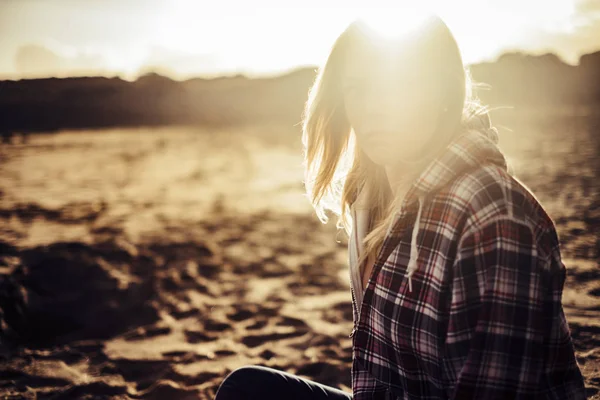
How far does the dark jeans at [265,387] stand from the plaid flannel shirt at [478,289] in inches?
14.3

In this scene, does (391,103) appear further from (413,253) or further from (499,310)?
(499,310)

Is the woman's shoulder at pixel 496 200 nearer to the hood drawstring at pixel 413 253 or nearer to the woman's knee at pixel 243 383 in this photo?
the hood drawstring at pixel 413 253

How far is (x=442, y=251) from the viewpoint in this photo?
100cm

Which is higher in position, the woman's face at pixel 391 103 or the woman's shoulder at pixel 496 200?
the woman's face at pixel 391 103

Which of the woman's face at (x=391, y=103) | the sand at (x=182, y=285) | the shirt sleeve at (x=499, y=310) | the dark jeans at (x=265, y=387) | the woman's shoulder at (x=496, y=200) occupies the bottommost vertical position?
the sand at (x=182, y=285)

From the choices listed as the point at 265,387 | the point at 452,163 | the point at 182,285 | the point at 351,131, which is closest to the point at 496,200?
the point at 452,163

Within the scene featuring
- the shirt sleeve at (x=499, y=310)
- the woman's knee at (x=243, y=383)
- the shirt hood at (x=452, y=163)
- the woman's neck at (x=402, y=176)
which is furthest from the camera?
the woman's knee at (x=243, y=383)

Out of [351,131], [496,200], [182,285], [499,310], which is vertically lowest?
[182,285]

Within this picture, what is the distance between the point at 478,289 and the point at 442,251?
106 mm

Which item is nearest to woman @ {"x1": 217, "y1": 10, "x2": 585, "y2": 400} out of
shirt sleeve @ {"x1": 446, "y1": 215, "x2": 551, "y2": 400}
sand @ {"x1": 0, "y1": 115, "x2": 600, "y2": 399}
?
shirt sleeve @ {"x1": 446, "y1": 215, "x2": 551, "y2": 400}

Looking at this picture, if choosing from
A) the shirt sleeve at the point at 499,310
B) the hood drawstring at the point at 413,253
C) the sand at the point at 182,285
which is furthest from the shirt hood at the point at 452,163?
the sand at the point at 182,285

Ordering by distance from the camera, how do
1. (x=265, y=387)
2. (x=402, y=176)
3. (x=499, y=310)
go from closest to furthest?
(x=499, y=310)
(x=402, y=176)
(x=265, y=387)

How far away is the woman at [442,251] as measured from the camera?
3.00ft

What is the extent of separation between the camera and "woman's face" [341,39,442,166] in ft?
3.46
